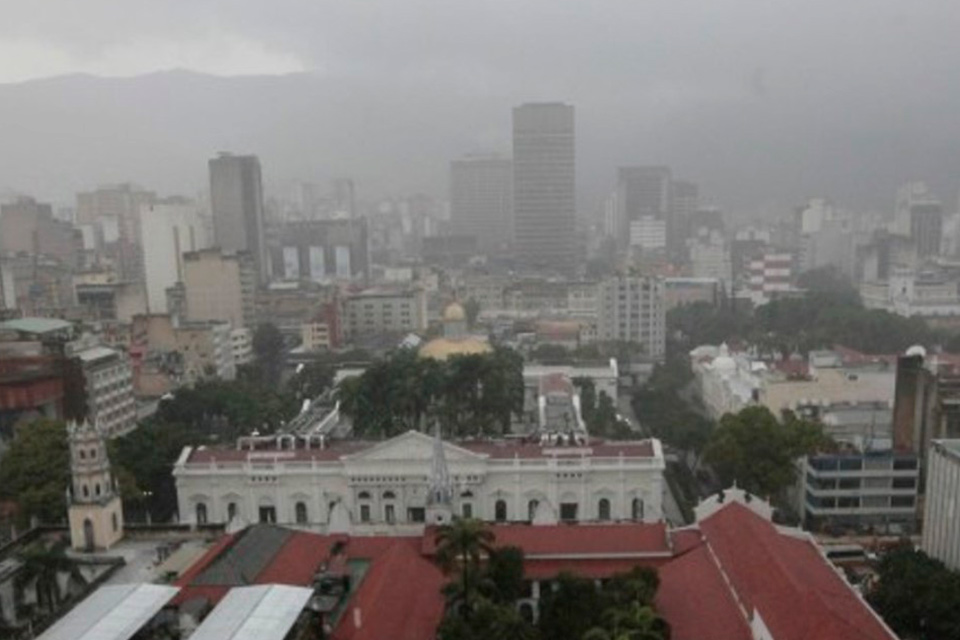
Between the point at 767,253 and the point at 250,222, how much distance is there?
84734 mm

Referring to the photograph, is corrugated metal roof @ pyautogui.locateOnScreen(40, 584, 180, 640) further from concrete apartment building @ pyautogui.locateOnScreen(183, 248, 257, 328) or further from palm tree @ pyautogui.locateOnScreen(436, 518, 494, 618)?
concrete apartment building @ pyautogui.locateOnScreen(183, 248, 257, 328)

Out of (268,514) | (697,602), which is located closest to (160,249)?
(268,514)

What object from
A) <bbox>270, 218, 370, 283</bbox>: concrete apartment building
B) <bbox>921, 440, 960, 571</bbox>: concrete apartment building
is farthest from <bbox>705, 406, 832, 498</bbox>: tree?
<bbox>270, 218, 370, 283</bbox>: concrete apartment building

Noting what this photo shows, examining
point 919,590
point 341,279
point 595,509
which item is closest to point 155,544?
point 595,509

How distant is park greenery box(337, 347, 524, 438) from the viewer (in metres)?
55.0

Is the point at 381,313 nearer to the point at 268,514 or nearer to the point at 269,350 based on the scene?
the point at 269,350

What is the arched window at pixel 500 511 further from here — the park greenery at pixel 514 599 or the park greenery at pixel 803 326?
the park greenery at pixel 803 326

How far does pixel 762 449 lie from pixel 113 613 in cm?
3169

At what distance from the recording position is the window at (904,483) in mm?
44656

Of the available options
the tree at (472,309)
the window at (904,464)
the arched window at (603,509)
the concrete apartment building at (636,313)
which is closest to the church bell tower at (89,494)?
the arched window at (603,509)

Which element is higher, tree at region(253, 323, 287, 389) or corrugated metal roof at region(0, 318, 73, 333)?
corrugated metal roof at region(0, 318, 73, 333)

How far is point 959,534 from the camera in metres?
35.2

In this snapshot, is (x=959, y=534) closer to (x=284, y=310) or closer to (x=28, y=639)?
(x=28, y=639)

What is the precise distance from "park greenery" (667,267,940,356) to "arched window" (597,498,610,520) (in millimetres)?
41028
